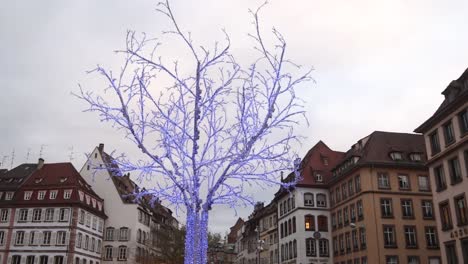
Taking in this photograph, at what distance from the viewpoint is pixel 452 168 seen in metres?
37.8

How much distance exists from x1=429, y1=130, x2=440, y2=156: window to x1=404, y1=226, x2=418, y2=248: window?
47.7ft

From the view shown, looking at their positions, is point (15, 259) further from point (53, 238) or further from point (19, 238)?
point (53, 238)

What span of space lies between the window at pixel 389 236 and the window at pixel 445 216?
46.3ft

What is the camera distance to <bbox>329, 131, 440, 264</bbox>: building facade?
170 feet

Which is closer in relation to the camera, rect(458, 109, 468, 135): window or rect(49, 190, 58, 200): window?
rect(458, 109, 468, 135): window

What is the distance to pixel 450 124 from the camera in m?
38.2

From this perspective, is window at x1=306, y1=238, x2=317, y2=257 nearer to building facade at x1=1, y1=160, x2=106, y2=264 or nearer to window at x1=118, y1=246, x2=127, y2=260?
window at x1=118, y1=246, x2=127, y2=260

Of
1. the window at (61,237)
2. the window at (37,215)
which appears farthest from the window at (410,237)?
the window at (37,215)

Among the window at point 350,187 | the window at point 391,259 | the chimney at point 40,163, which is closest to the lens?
the window at point 391,259

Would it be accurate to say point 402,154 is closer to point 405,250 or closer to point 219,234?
point 405,250

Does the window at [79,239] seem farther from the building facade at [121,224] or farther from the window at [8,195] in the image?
the window at [8,195]

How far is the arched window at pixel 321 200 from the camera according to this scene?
64375mm

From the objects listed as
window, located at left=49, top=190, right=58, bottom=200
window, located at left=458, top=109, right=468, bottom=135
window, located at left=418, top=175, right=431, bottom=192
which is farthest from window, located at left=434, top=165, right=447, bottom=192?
window, located at left=49, top=190, right=58, bottom=200

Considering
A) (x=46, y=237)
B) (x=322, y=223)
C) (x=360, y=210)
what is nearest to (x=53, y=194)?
(x=46, y=237)
